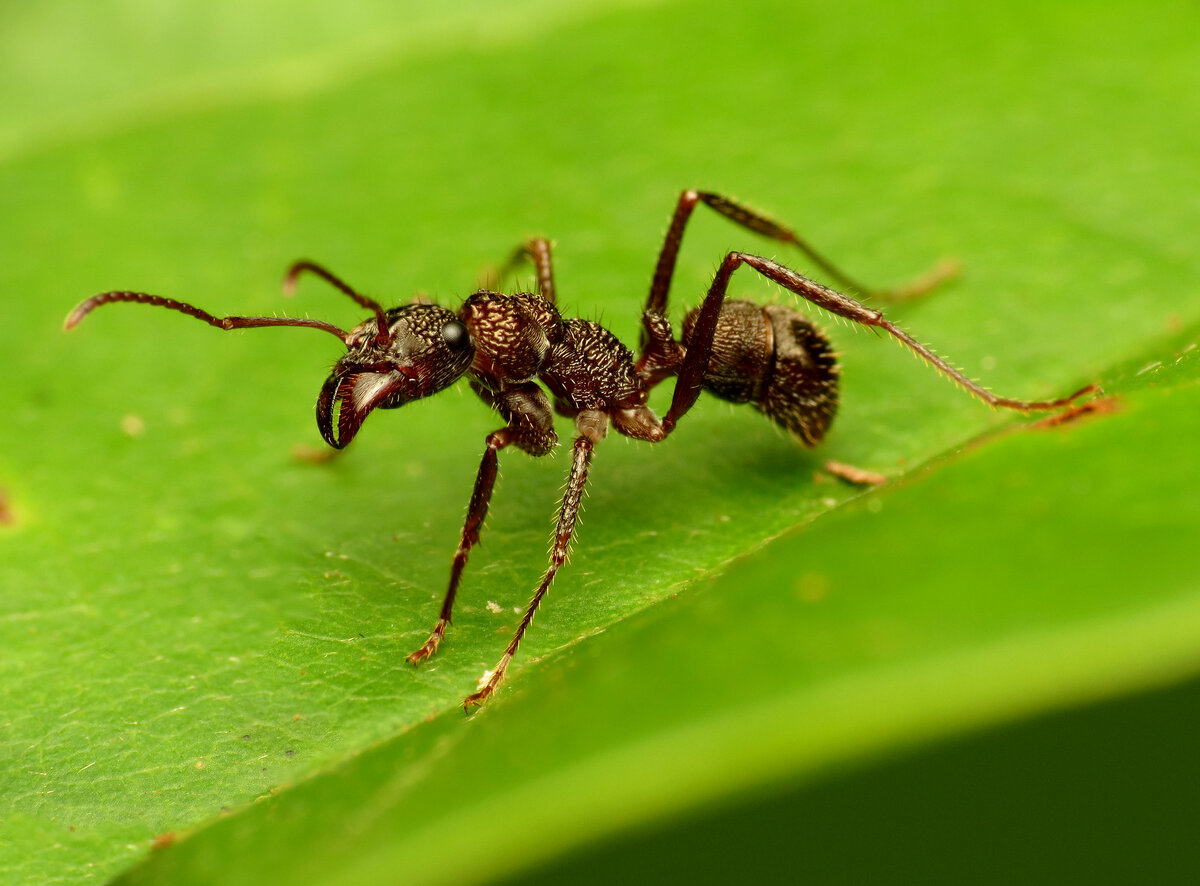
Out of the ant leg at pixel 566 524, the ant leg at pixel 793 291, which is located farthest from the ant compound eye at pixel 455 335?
the ant leg at pixel 793 291

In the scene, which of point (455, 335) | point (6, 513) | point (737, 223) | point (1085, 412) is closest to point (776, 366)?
point (737, 223)

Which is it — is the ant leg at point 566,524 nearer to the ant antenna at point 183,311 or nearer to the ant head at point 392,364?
the ant head at point 392,364

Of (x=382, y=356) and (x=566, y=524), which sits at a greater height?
(x=382, y=356)

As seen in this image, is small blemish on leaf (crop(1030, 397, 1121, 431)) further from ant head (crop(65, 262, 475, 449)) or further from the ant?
ant head (crop(65, 262, 475, 449))

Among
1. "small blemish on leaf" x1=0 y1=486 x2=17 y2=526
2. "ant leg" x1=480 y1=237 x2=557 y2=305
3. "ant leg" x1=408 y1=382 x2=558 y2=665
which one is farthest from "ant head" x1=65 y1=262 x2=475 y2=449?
"small blemish on leaf" x1=0 y1=486 x2=17 y2=526

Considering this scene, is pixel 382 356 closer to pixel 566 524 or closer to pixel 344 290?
pixel 344 290

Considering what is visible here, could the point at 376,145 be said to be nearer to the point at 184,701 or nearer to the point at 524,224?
the point at 524,224
